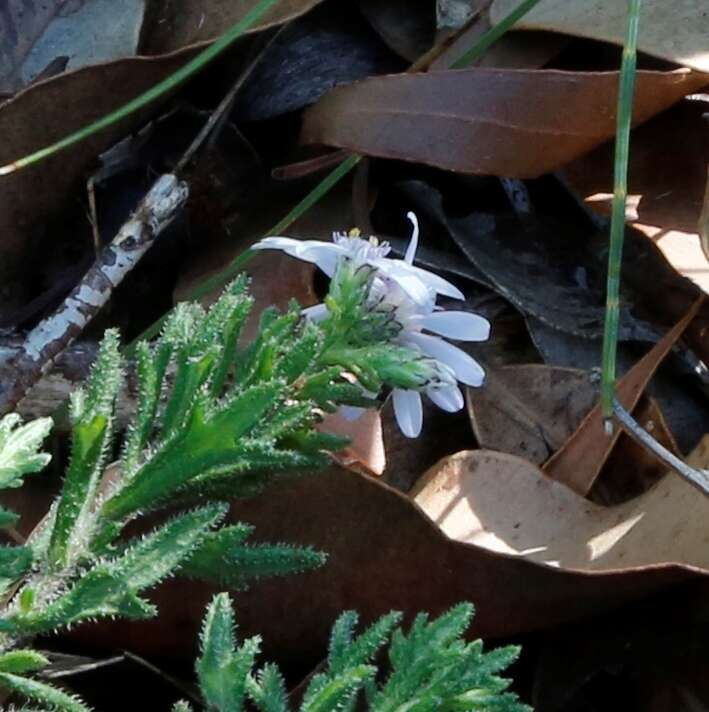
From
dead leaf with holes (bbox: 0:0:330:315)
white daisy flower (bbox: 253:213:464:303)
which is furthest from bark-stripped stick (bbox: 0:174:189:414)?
white daisy flower (bbox: 253:213:464:303)

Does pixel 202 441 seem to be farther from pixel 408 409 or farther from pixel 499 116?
pixel 499 116

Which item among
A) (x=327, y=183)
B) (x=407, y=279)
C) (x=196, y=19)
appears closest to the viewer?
(x=407, y=279)

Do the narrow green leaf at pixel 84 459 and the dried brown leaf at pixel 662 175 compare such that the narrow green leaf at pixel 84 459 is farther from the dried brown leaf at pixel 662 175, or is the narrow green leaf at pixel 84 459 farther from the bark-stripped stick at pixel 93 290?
the dried brown leaf at pixel 662 175

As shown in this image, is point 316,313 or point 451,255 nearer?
point 316,313

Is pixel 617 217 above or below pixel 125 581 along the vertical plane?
below

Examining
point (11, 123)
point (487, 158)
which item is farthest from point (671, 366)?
point (11, 123)

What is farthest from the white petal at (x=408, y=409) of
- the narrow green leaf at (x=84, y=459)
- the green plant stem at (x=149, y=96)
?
the green plant stem at (x=149, y=96)

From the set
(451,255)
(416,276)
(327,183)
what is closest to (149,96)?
(327,183)
